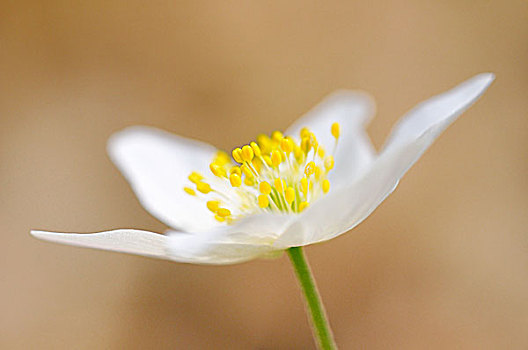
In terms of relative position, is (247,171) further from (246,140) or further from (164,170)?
(246,140)

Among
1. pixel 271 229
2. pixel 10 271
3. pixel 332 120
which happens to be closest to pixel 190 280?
pixel 10 271

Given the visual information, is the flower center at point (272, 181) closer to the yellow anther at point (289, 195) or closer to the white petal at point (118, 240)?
the yellow anther at point (289, 195)

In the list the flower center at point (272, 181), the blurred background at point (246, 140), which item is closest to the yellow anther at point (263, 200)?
the flower center at point (272, 181)

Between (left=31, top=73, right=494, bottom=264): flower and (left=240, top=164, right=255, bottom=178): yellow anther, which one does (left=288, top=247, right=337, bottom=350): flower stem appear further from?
(left=240, top=164, right=255, bottom=178): yellow anther

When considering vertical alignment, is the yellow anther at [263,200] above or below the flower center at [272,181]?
below

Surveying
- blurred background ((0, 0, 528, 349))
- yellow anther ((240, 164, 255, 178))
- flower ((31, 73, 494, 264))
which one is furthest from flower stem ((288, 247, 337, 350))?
blurred background ((0, 0, 528, 349))

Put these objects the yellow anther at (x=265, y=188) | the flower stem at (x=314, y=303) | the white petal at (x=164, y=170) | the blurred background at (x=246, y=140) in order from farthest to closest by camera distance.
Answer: the blurred background at (x=246, y=140) < the white petal at (x=164, y=170) < the yellow anther at (x=265, y=188) < the flower stem at (x=314, y=303)

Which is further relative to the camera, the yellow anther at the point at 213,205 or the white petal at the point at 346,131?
the white petal at the point at 346,131
